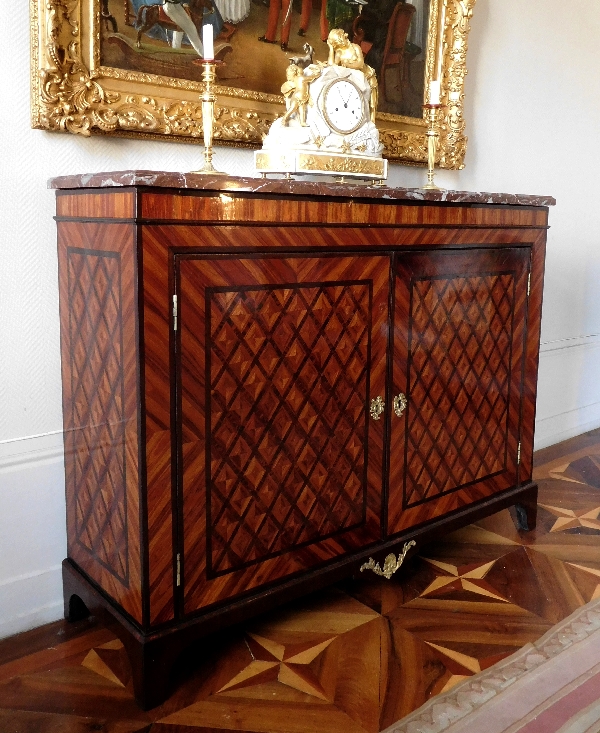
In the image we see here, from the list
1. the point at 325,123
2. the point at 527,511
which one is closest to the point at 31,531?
the point at 325,123

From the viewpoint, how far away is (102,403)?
1341 millimetres

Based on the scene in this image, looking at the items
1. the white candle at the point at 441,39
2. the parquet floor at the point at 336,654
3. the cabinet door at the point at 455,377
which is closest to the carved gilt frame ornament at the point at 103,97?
the white candle at the point at 441,39

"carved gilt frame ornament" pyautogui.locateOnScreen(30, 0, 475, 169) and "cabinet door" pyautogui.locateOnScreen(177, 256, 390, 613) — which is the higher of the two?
"carved gilt frame ornament" pyautogui.locateOnScreen(30, 0, 475, 169)

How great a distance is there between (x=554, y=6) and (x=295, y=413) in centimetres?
198

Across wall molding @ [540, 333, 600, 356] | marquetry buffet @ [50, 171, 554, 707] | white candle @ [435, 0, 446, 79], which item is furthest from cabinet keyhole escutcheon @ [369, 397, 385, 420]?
wall molding @ [540, 333, 600, 356]

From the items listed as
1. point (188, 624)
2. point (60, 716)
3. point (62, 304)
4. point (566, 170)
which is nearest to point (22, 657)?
point (60, 716)

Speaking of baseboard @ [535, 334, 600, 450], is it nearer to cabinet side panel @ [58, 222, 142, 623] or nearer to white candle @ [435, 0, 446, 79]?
white candle @ [435, 0, 446, 79]

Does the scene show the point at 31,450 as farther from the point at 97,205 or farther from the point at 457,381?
the point at 457,381

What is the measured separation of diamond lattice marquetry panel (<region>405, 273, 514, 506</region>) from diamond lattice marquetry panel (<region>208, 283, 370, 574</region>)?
0.18 meters

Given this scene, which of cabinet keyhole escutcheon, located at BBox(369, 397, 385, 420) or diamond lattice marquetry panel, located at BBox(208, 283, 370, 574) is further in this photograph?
cabinet keyhole escutcheon, located at BBox(369, 397, 385, 420)

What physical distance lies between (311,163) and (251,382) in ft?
1.88

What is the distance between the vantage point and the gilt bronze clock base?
1604mm

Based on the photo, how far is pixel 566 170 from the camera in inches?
108

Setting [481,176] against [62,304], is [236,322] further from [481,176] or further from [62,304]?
[481,176]
